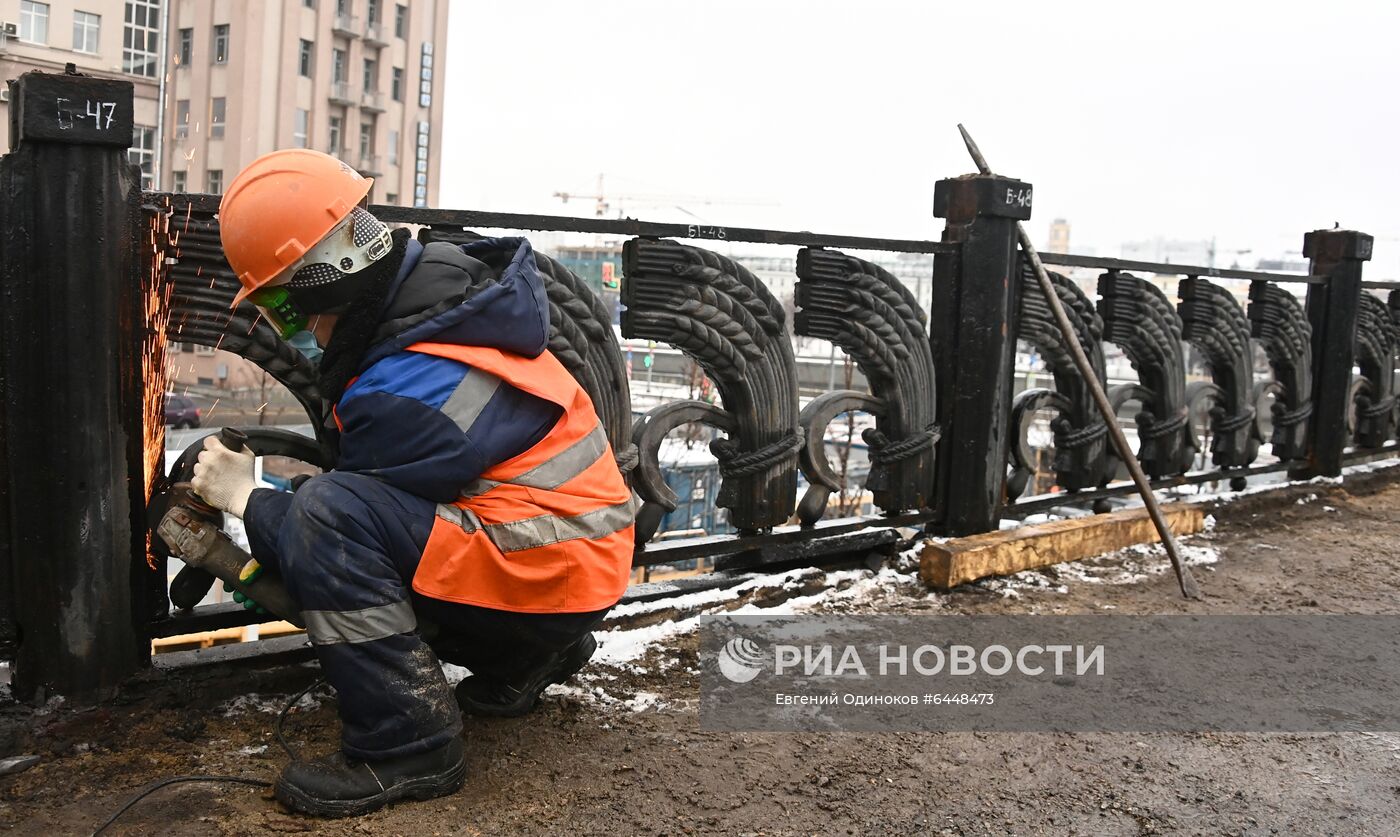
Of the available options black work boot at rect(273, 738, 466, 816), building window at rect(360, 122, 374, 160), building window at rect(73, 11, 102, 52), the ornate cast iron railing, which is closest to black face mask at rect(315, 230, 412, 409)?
the ornate cast iron railing

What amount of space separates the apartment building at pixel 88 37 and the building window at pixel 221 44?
1422cm

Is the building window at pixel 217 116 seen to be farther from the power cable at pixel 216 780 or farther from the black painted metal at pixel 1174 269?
the power cable at pixel 216 780

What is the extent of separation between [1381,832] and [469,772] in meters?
2.26

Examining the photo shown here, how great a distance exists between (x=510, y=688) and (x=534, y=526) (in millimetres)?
681

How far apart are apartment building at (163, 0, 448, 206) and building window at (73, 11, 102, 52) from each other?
38.0 ft

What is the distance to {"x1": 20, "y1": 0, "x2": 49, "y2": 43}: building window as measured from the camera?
60.7 ft

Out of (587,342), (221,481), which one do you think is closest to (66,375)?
(221,481)

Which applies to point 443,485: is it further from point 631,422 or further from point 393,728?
point 631,422

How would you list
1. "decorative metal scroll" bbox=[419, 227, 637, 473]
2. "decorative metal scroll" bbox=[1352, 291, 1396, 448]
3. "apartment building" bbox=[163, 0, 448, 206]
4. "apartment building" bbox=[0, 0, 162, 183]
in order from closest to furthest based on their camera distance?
"decorative metal scroll" bbox=[419, 227, 637, 473] → "decorative metal scroll" bbox=[1352, 291, 1396, 448] → "apartment building" bbox=[0, 0, 162, 183] → "apartment building" bbox=[163, 0, 448, 206]

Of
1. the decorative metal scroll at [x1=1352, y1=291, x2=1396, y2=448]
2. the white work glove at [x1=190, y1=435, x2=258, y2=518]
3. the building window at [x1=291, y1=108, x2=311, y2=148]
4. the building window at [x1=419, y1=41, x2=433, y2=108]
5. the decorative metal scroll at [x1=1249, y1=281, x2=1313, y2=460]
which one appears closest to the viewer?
the white work glove at [x1=190, y1=435, x2=258, y2=518]

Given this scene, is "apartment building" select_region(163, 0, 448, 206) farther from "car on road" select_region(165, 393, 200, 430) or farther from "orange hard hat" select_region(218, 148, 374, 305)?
"orange hard hat" select_region(218, 148, 374, 305)

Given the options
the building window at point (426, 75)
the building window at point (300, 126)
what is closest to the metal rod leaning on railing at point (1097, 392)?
the building window at point (300, 126)

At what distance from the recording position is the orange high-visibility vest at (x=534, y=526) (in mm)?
2627

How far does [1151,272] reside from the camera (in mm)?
6074
